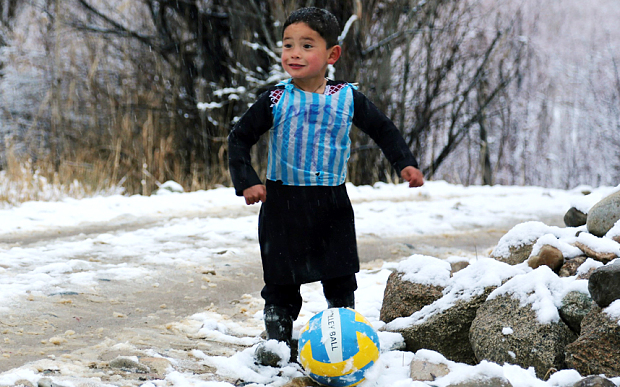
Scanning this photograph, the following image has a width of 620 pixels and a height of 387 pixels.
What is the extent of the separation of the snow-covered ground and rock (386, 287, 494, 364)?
14 cm

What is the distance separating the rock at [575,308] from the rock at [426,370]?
570 mm

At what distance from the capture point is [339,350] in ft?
8.05

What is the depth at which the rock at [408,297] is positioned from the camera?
3.17 meters

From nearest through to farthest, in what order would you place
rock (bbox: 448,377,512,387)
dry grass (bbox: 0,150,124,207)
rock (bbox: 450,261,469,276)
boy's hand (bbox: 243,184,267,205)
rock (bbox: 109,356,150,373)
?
rock (bbox: 448,377,512,387), rock (bbox: 109,356,150,373), boy's hand (bbox: 243,184,267,205), rock (bbox: 450,261,469,276), dry grass (bbox: 0,150,124,207)

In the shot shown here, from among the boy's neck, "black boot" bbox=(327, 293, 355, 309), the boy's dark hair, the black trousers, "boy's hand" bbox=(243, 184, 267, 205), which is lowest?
"black boot" bbox=(327, 293, 355, 309)

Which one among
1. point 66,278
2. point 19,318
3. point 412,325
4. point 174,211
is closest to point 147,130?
point 174,211

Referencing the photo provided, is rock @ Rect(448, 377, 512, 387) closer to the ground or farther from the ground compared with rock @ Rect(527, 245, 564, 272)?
closer to the ground

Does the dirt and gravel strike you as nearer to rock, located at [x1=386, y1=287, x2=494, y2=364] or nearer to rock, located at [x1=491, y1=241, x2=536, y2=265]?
rock, located at [x1=386, y1=287, x2=494, y2=364]

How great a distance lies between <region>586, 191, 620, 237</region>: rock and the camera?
3.39 metres

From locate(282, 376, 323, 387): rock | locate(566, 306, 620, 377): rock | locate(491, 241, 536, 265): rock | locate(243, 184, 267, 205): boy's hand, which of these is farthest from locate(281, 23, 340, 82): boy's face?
locate(491, 241, 536, 265): rock

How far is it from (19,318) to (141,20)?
12.5m

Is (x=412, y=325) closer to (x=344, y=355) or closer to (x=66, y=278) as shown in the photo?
(x=344, y=355)

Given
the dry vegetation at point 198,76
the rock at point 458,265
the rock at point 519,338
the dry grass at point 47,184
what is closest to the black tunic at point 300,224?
the rock at point 519,338

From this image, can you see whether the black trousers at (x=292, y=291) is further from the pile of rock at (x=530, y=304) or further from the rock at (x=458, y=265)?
the rock at (x=458, y=265)
